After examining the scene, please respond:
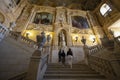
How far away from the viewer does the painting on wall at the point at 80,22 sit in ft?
48.4

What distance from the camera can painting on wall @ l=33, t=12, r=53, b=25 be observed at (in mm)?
14162

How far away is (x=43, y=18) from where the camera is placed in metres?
14.6

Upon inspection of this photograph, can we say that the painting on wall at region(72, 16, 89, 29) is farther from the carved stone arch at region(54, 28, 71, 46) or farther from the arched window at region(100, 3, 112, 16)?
the arched window at region(100, 3, 112, 16)

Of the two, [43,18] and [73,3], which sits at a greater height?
[73,3]

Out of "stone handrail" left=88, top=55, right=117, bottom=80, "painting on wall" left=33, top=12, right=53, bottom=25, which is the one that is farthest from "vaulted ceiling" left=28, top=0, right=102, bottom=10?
"stone handrail" left=88, top=55, right=117, bottom=80

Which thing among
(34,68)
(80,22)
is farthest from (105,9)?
(34,68)

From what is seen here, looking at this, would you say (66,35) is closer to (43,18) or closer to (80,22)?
(80,22)

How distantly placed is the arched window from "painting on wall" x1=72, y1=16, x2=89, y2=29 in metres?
2.78

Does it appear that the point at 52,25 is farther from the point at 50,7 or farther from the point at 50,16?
the point at 50,7

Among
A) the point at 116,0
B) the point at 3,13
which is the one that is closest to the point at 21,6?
the point at 3,13

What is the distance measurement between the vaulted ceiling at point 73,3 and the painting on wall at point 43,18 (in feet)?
8.04

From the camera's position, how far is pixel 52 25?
13.9m

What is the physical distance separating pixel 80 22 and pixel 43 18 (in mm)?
5678

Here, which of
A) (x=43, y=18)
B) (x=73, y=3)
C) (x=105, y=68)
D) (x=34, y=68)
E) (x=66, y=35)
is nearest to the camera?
(x=34, y=68)
